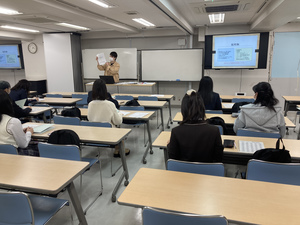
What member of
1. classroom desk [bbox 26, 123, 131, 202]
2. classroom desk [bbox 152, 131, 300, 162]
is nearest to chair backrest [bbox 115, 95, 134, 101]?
classroom desk [bbox 26, 123, 131, 202]

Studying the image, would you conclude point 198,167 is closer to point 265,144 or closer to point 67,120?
point 265,144

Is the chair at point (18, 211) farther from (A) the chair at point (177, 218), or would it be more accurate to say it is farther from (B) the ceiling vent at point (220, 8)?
(B) the ceiling vent at point (220, 8)

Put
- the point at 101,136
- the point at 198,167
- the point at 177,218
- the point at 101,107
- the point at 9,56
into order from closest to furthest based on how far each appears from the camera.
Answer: the point at 177,218 < the point at 198,167 < the point at 101,136 < the point at 101,107 < the point at 9,56

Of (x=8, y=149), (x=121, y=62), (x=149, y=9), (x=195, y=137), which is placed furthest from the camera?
(x=121, y=62)

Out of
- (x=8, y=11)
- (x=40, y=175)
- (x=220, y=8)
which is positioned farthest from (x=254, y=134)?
(x=8, y=11)

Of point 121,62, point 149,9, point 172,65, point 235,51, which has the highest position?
point 149,9

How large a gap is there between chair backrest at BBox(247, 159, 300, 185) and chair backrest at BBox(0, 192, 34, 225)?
164 cm

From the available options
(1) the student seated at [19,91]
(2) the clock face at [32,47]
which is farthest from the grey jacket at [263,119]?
(2) the clock face at [32,47]

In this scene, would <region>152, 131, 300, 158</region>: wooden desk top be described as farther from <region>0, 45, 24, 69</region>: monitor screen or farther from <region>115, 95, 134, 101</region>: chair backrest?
<region>0, 45, 24, 69</region>: monitor screen

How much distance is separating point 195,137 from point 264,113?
122cm

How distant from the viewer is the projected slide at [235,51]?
6703 mm

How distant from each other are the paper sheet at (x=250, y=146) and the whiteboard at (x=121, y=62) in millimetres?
6346

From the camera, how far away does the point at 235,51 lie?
6.91 metres

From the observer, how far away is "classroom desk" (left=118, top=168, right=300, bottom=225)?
48.1 inches
